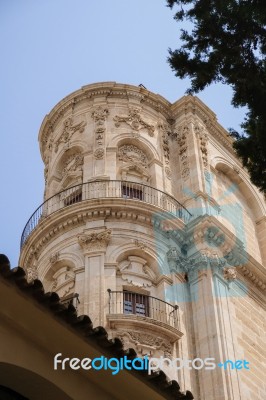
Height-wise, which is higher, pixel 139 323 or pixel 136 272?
pixel 136 272

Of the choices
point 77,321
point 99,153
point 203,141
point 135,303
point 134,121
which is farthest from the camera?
point 203,141

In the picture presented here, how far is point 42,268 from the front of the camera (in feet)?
88.9

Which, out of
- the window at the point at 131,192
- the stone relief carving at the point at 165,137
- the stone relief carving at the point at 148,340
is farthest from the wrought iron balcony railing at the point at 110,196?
the stone relief carving at the point at 148,340

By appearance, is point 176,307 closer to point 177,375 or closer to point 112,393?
point 177,375

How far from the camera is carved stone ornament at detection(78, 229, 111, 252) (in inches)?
1017

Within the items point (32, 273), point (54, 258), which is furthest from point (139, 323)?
point (32, 273)

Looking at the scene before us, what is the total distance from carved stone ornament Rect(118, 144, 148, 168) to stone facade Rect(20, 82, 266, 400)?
63 mm

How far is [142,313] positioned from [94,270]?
2246mm

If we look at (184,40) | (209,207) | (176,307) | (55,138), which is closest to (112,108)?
(55,138)

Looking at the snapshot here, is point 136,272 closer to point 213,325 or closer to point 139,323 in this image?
point 139,323

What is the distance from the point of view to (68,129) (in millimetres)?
32094

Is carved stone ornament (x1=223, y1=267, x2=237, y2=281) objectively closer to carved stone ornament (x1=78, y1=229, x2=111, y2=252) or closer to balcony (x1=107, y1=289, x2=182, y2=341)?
balcony (x1=107, y1=289, x2=182, y2=341)

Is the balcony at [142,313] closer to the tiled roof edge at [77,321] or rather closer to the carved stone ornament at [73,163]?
the carved stone ornament at [73,163]

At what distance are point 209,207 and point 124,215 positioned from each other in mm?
4233
